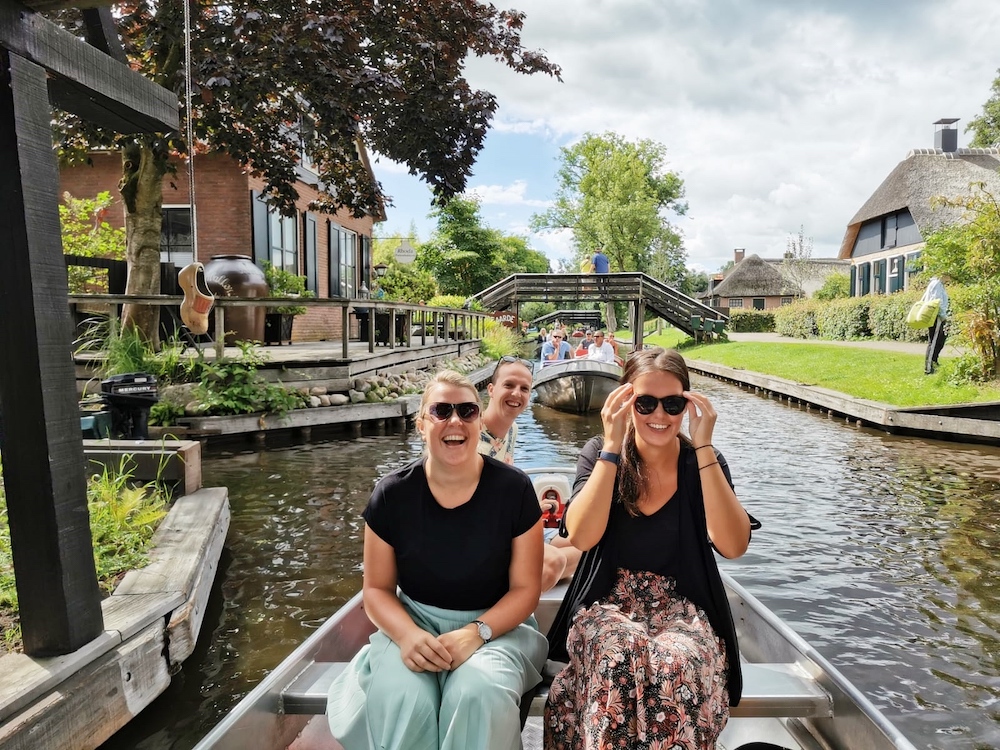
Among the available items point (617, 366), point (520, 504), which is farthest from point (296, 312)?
point (520, 504)

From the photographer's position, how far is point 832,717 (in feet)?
7.48

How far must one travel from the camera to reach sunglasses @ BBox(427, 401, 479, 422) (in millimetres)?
2282

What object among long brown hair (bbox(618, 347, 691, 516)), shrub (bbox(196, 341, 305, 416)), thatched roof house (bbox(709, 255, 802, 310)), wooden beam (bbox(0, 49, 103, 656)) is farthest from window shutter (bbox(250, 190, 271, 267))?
thatched roof house (bbox(709, 255, 802, 310))

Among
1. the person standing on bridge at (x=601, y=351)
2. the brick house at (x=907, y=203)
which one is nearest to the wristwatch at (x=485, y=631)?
the person standing on bridge at (x=601, y=351)

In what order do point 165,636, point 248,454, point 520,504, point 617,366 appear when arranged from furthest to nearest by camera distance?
point 617,366 → point 248,454 → point 165,636 → point 520,504

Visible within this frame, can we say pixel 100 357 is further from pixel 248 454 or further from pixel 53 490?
pixel 53 490

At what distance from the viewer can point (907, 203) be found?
29.8 m

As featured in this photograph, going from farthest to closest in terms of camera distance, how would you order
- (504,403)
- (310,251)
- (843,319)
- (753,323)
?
(753,323) → (843,319) → (310,251) → (504,403)

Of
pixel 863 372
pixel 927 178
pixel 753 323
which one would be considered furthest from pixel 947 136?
pixel 863 372

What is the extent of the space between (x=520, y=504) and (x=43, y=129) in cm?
235

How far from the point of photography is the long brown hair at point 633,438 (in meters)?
2.26

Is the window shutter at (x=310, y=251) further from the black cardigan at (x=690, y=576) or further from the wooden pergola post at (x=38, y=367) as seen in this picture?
the black cardigan at (x=690, y=576)

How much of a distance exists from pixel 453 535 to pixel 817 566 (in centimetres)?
A: 416

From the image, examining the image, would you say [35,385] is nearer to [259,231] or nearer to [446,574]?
[446,574]
